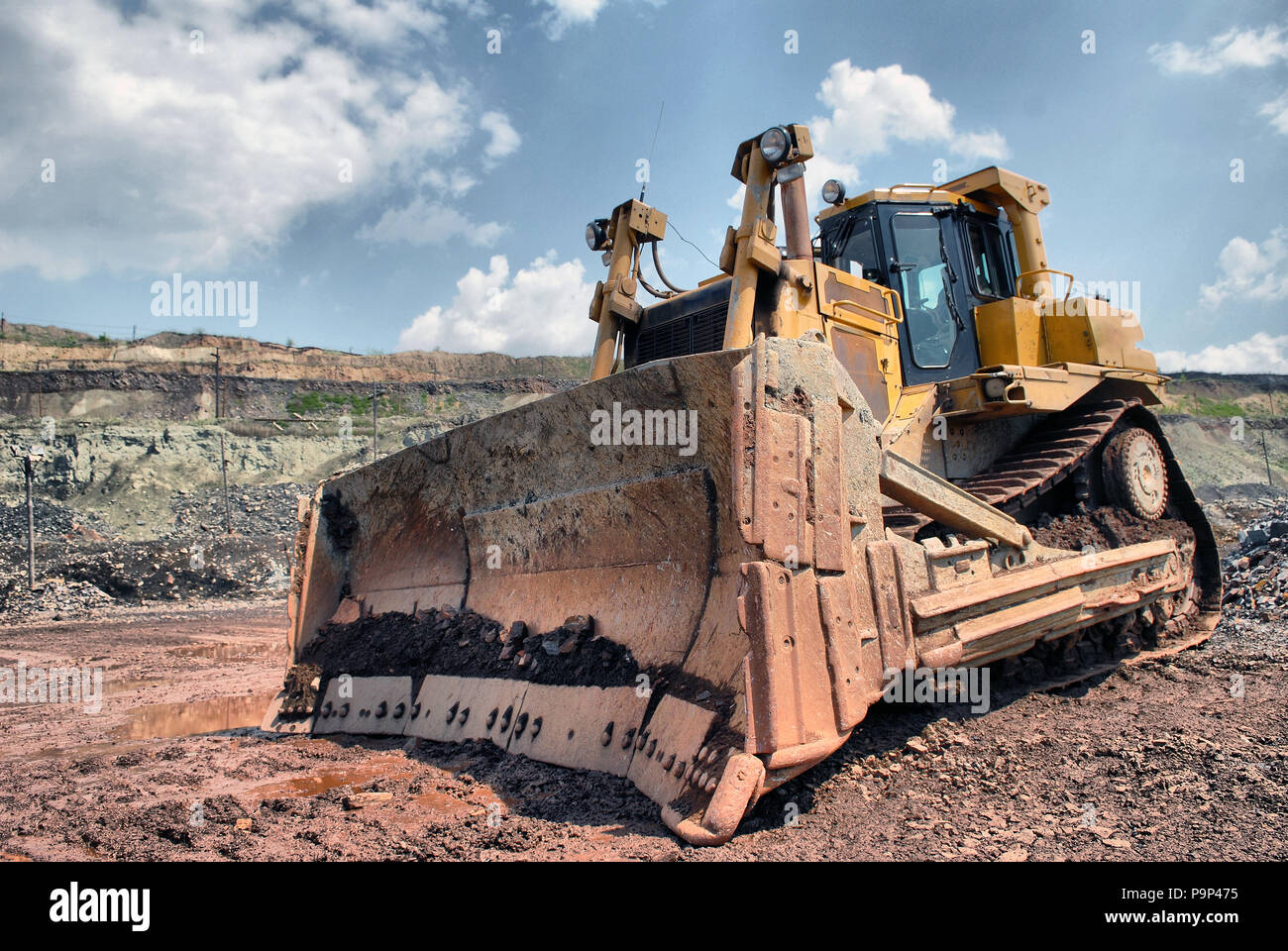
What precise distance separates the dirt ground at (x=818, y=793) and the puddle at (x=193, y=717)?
49 cm

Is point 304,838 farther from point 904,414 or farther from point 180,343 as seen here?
point 180,343

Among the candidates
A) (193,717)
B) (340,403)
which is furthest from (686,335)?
(340,403)

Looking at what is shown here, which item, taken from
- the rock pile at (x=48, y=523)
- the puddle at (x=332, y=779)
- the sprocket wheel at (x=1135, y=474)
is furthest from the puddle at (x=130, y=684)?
the rock pile at (x=48, y=523)

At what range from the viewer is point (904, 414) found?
5109mm

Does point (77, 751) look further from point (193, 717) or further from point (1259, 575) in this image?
point (1259, 575)

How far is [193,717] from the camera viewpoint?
6.33 metres

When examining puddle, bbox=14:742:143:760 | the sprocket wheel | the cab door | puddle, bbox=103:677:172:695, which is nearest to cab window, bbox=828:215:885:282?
the cab door

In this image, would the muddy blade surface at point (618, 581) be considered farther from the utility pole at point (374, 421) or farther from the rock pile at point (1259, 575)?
the utility pole at point (374, 421)

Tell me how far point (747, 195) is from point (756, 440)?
112 inches

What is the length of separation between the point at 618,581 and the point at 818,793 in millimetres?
1438

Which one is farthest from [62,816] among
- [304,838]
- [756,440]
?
[756,440]
